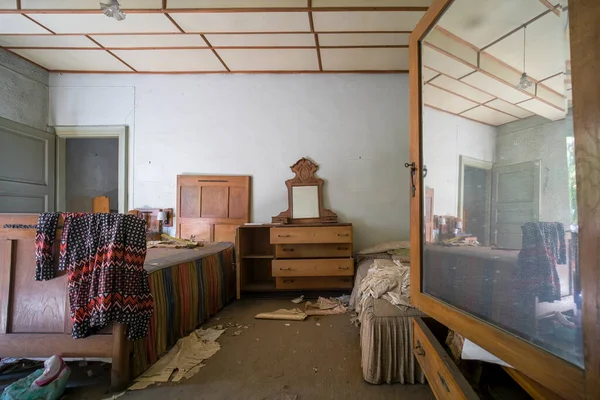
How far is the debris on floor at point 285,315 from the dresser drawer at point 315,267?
436 millimetres

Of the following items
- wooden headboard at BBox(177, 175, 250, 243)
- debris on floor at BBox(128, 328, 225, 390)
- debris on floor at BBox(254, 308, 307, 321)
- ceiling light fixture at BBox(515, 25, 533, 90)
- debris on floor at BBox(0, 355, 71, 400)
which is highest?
ceiling light fixture at BBox(515, 25, 533, 90)

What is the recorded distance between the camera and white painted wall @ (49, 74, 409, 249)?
3.57 metres

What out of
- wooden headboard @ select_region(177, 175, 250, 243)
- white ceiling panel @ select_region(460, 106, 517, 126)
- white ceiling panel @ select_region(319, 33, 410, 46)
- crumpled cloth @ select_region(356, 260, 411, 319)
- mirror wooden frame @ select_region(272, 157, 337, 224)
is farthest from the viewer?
wooden headboard @ select_region(177, 175, 250, 243)

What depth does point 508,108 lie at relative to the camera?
0.99m

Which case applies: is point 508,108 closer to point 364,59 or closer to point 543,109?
point 543,109

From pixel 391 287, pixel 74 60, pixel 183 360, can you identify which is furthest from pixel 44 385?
pixel 74 60

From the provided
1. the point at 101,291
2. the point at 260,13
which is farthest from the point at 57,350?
the point at 260,13

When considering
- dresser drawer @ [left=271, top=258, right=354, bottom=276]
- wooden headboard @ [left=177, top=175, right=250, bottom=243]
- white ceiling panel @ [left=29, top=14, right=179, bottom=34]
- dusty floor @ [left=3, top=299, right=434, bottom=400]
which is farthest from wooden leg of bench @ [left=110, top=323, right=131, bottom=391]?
white ceiling panel @ [left=29, top=14, right=179, bottom=34]

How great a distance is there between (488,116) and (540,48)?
34 centimetres

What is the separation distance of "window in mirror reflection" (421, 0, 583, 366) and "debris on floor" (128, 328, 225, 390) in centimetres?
143

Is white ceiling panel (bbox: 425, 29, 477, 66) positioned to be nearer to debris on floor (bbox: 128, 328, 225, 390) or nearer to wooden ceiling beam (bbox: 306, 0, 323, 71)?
wooden ceiling beam (bbox: 306, 0, 323, 71)

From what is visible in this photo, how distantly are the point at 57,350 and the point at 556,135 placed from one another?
2249 mm

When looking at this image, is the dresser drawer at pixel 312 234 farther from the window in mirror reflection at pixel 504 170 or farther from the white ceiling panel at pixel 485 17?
the white ceiling panel at pixel 485 17

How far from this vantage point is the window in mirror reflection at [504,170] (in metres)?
0.69
